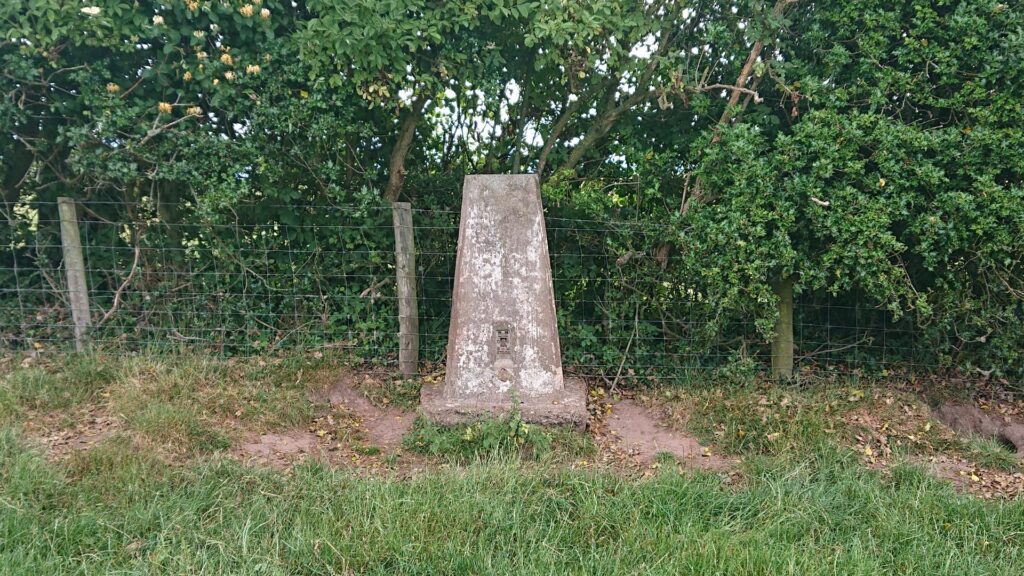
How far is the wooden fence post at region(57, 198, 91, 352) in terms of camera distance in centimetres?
534

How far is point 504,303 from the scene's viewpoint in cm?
451

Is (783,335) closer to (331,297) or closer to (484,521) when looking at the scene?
(484,521)

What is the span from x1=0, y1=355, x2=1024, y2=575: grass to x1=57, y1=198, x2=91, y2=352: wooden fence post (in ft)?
3.47

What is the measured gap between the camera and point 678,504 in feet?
11.6

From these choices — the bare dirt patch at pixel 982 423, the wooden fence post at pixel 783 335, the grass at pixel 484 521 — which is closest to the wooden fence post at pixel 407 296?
the grass at pixel 484 521

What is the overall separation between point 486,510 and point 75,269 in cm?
406

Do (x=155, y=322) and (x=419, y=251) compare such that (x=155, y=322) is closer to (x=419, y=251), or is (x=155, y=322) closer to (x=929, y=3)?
(x=419, y=251)

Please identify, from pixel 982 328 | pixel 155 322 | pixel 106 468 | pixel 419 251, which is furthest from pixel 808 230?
pixel 155 322

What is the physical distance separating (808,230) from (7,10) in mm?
5533

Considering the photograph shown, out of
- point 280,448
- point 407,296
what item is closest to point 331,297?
point 407,296

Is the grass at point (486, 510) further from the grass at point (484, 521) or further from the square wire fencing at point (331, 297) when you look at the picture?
the square wire fencing at point (331, 297)

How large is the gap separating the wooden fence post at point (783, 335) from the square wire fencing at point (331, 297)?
154 mm

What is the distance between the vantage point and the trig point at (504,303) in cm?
450

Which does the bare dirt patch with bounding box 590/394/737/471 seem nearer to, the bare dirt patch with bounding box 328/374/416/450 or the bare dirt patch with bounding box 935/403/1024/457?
the bare dirt patch with bounding box 328/374/416/450
